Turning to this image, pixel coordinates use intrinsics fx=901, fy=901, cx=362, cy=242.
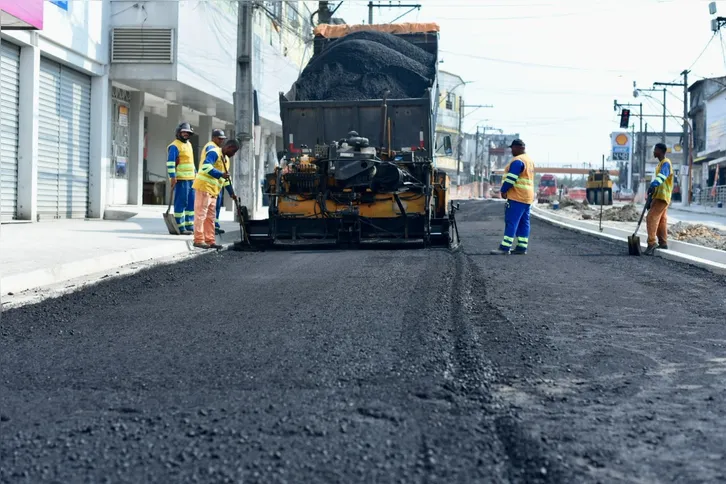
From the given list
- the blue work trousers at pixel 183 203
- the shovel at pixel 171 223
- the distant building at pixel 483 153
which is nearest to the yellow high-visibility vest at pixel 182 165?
the blue work trousers at pixel 183 203

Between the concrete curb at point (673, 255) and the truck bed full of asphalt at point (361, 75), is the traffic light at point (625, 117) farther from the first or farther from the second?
the truck bed full of asphalt at point (361, 75)

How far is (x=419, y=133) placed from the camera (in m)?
12.7

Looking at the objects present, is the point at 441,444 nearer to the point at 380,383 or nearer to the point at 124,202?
the point at 380,383

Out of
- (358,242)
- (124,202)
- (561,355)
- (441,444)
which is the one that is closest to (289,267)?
(358,242)

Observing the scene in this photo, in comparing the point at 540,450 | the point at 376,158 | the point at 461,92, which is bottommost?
the point at 540,450

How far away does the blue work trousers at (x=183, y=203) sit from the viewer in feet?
44.3

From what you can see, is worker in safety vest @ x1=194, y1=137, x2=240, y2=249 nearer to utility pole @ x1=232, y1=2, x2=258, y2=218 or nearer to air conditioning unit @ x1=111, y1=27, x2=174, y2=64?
utility pole @ x1=232, y1=2, x2=258, y2=218

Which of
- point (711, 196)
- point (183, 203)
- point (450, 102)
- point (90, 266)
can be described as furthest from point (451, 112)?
point (90, 266)

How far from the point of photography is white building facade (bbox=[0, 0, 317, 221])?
15.3m

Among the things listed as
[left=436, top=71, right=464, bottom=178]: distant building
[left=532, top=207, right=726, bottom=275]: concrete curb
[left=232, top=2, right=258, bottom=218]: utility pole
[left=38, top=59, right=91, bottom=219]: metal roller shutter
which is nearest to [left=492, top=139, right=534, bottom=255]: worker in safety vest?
[left=532, top=207, right=726, bottom=275]: concrete curb

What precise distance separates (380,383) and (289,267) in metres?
5.58

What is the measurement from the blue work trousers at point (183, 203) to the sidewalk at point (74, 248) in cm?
30

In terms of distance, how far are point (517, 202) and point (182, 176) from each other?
16.3 ft

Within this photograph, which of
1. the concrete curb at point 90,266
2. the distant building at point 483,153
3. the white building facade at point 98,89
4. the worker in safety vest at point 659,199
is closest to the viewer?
the concrete curb at point 90,266
